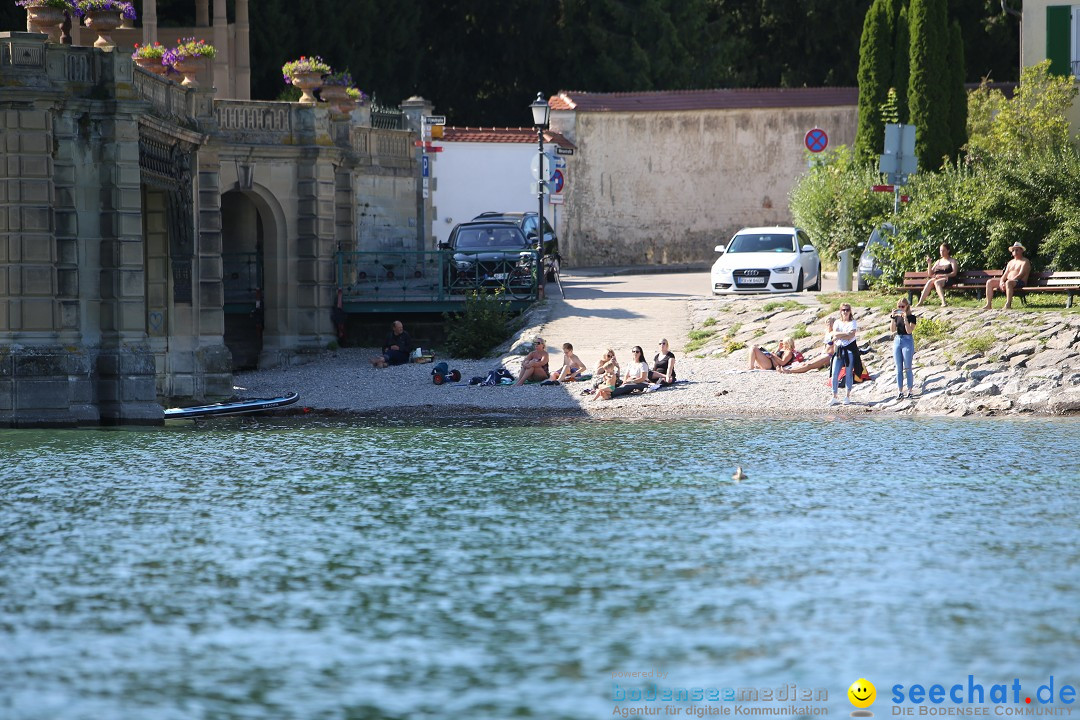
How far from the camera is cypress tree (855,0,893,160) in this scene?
41.9m

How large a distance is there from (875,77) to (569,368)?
1745 cm

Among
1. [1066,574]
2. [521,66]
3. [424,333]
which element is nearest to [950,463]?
[1066,574]

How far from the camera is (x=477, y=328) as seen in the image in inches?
1266

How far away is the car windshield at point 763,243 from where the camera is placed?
117ft

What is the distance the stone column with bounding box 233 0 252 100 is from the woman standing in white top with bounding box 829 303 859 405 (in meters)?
19.3

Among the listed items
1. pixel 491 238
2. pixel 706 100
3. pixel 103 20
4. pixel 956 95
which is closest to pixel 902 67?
pixel 956 95

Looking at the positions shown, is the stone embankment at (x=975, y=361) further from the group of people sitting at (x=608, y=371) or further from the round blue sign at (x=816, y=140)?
the round blue sign at (x=816, y=140)

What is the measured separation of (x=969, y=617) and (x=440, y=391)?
54.5 feet

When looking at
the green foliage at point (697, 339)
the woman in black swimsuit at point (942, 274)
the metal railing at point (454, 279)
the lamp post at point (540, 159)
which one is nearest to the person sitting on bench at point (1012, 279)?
the woman in black swimsuit at point (942, 274)

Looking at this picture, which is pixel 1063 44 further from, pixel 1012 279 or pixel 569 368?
pixel 569 368

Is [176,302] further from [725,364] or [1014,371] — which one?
[1014,371]

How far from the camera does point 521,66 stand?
185 ft

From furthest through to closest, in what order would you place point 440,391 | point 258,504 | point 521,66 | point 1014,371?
point 521,66
point 440,391
point 1014,371
point 258,504

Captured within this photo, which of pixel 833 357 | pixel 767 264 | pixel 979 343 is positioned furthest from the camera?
pixel 767 264
